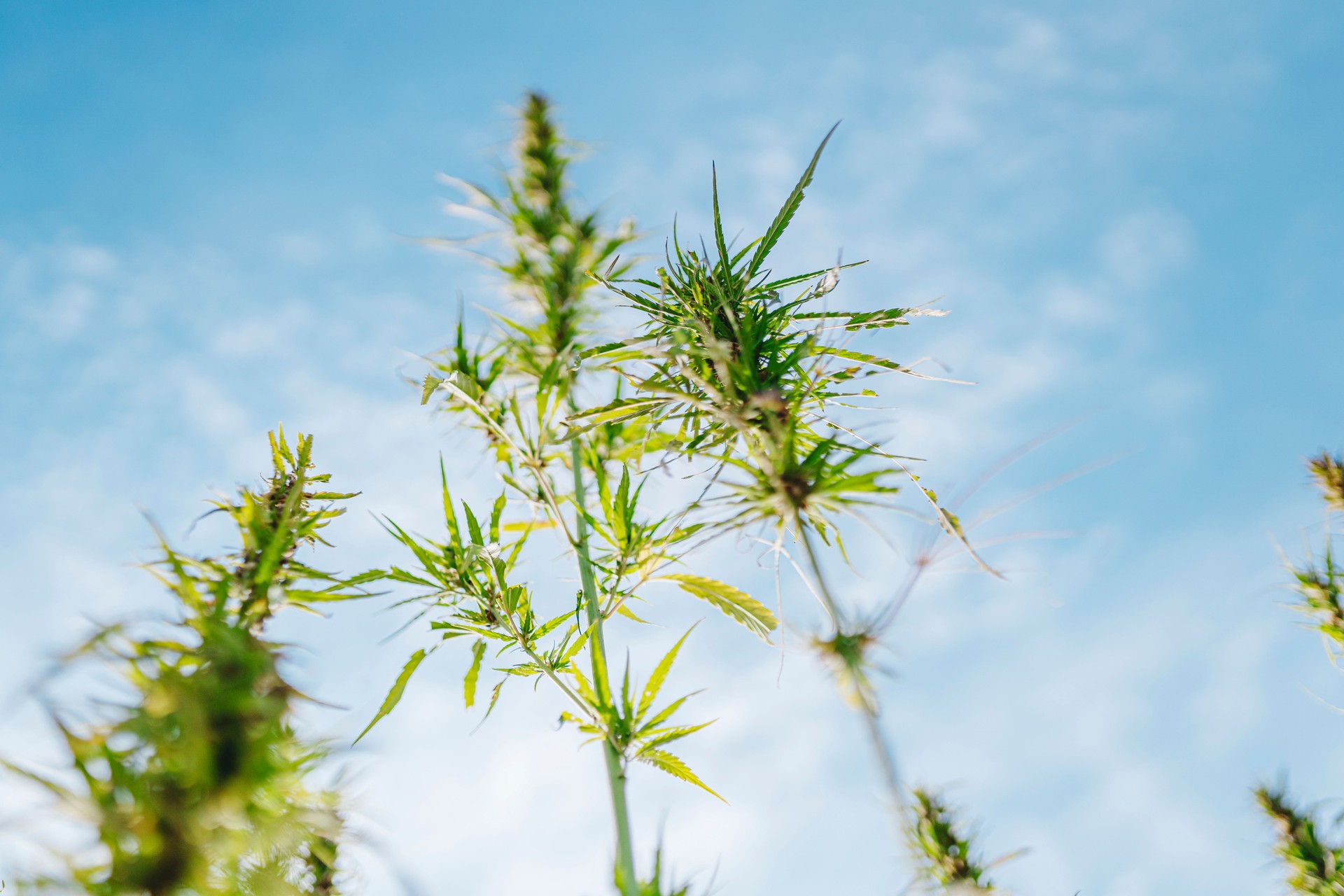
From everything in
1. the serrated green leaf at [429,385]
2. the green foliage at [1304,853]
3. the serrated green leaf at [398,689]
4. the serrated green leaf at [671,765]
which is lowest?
the green foliage at [1304,853]

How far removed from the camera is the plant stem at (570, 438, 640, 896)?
121 centimetres

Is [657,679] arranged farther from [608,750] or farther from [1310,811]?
[1310,811]

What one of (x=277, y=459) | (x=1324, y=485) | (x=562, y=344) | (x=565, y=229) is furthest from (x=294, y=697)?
(x=1324, y=485)

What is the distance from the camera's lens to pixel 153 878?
67 cm

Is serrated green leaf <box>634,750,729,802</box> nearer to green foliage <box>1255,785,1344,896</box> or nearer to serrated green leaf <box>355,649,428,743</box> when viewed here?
serrated green leaf <box>355,649,428,743</box>

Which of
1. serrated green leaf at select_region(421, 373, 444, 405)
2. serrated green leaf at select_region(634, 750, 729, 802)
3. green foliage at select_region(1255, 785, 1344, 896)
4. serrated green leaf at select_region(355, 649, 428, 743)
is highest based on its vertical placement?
serrated green leaf at select_region(421, 373, 444, 405)

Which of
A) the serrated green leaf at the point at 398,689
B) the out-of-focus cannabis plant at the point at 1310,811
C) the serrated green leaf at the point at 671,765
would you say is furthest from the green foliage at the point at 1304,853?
the serrated green leaf at the point at 398,689

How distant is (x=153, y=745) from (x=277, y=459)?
58cm

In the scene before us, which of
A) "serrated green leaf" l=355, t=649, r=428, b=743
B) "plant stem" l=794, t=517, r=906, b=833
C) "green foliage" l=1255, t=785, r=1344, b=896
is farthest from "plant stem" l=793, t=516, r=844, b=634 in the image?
"green foliage" l=1255, t=785, r=1344, b=896

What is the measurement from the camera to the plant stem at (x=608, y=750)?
121 centimetres

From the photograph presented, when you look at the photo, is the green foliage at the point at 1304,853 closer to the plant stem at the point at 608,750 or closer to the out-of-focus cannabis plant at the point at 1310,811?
the out-of-focus cannabis plant at the point at 1310,811

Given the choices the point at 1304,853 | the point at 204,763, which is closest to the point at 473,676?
the point at 204,763

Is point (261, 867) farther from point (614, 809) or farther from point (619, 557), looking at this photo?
point (619, 557)

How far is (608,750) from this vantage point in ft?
4.55
